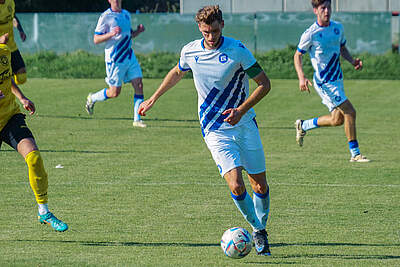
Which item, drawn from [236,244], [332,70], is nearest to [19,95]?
[236,244]

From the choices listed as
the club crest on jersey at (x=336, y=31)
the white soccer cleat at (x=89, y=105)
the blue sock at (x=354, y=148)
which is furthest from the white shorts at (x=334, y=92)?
the white soccer cleat at (x=89, y=105)

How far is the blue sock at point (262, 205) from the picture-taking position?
7.58m

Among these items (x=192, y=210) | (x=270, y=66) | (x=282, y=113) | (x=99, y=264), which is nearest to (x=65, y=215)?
(x=192, y=210)

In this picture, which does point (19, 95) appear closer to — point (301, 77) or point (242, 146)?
point (242, 146)

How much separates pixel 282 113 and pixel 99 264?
41.0 ft

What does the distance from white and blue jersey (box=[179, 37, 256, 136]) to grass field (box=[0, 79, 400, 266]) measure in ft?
3.95

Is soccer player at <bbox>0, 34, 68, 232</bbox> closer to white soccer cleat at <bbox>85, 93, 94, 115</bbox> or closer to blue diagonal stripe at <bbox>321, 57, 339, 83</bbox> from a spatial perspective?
blue diagonal stripe at <bbox>321, 57, 339, 83</bbox>

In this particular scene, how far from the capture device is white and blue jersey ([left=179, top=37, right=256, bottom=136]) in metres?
7.26

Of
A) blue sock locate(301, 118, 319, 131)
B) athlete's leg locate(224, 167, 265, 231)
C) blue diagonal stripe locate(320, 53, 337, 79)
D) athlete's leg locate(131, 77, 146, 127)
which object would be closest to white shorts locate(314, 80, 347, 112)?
blue diagonal stripe locate(320, 53, 337, 79)

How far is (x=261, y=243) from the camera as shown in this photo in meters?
7.34

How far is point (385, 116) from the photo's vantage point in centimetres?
1848

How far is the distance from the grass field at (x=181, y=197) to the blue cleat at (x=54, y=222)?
0.38 ft

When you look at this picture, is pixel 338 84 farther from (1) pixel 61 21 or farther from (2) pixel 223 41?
(1) pixel 61 21

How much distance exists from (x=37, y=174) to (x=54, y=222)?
49 cm
